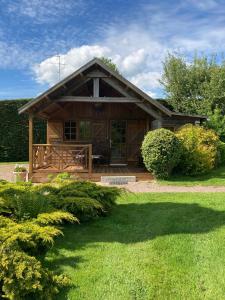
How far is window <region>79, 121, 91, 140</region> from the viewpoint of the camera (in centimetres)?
1819

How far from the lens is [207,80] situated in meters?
27.9

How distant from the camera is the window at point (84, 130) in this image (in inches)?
716

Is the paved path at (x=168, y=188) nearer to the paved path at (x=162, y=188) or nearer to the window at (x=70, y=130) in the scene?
the paved path at (x=162, y=188)

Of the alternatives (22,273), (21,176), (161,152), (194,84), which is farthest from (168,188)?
(194,84)

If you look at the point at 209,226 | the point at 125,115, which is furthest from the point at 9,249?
the point at 125,115

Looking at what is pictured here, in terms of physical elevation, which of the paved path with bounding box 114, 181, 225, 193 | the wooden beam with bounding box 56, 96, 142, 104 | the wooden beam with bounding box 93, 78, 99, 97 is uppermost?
the wooden beam with bounding box 93, 78, 99, 97

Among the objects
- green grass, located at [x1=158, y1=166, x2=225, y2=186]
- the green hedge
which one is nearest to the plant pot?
green grass, located at [x1=158, y1=166, x2=225, y2=186]

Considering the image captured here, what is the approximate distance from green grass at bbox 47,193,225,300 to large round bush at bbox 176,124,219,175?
613cm

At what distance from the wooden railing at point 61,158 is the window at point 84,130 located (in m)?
2.29

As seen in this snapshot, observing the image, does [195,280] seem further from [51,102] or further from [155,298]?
[51,102]

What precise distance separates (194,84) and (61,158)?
1650 centimetres

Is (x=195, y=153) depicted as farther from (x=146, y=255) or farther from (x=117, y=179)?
(x=146, y=255)

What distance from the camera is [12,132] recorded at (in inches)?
908

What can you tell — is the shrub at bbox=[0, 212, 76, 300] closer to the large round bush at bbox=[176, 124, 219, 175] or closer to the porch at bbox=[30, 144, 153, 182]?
the porch at bbox=[30, 144, 153, 182]
